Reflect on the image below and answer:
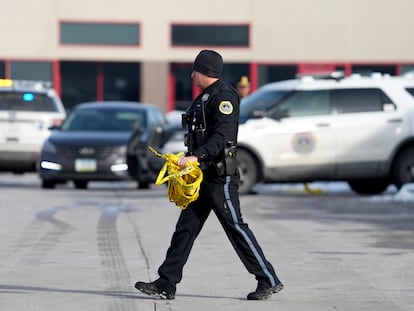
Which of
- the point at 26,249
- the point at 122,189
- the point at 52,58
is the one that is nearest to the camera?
the point at 26,249

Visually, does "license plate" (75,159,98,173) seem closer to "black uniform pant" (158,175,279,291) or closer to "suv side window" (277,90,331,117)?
"suv side window" (277,90,331,117)

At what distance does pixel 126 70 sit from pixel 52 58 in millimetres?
1994

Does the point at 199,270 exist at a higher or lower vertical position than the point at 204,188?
lower

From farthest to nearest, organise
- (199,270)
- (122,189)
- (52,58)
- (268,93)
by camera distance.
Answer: (52,58), (122,189), (268,93), (199,270)

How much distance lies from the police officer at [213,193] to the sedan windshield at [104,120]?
42.9 feet

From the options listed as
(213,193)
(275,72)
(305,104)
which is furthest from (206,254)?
(275,72)

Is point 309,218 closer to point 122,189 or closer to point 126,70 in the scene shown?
point 122,189

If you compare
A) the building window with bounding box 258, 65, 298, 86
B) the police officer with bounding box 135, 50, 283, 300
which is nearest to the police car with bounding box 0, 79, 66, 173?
the building window with bounding box 258, 65, 298, 86

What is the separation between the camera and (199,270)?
1082 centimetres

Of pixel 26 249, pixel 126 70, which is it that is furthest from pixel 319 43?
pixel 26 249

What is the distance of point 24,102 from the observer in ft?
78.4

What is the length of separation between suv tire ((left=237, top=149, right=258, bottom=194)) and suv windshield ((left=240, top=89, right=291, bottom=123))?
0.52 m

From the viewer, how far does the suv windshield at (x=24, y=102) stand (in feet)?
78.0

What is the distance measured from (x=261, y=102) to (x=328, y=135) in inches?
45.0
